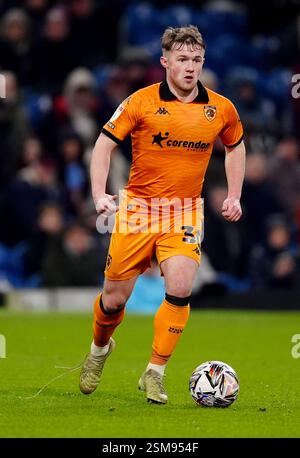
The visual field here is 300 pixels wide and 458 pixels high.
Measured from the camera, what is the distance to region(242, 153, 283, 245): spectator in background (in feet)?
59.3

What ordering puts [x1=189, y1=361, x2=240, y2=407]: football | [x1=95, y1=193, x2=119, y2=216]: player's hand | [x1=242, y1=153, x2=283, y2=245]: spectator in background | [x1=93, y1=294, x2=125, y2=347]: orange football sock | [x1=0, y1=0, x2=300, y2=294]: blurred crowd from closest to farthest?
[x1=95, y1=193, x2=119, y2=216]: player's hand < [x1=189, y1=361, x2=240, y2=407]: football < [x1=93, y1=294, x2=125, y2=347]: orange football sock < [x1=0, y1=0, x2=300, y2=294]: blurred crowd < [x1=242, y1=153, x2=283, y2=245]: spectator in background

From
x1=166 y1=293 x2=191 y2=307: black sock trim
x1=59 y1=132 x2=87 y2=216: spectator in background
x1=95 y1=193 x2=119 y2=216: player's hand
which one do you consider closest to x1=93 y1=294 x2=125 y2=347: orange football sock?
x1=166 y1=293 x2=191 y2=307: black sock trim

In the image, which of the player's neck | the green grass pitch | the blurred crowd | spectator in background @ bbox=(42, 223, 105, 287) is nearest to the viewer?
the green grass pitch

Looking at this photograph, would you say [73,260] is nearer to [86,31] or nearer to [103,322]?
[86,31]

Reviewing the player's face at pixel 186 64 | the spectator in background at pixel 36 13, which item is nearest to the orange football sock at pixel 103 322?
the player's face at pixel 186 64

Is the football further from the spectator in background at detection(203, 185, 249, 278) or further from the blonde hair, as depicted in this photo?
the spectator in background at detection(203, 185, 249, 278)

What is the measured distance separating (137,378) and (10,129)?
8.57 meters

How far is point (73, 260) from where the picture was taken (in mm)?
17109

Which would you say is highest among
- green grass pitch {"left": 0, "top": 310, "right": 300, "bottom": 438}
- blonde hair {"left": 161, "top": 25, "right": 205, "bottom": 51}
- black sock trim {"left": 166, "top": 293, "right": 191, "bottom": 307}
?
blonde hair {"left": 161, "top": 25, "right": 205, "bottom": 51}

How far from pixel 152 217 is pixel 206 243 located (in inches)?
339

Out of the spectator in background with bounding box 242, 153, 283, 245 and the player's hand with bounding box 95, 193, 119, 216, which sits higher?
the player's hand with bounding box 95, 193, 119, 216

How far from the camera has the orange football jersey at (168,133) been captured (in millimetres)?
8641

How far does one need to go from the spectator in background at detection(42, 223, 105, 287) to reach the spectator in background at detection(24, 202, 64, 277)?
14cm

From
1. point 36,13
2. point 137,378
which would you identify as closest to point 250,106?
point 36,13
